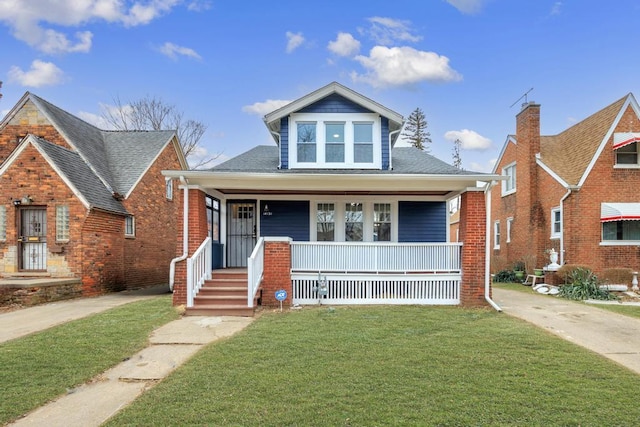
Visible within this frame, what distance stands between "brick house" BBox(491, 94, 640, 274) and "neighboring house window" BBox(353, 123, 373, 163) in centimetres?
834

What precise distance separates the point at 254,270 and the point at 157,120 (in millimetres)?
27846

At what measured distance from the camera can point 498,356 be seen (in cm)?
533

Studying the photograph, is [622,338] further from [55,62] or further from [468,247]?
[55,62]

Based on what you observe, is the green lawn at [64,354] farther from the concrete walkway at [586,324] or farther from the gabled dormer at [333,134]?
the concrete walkway at [586,324]

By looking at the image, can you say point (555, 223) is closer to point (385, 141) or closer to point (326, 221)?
point (385, 141)

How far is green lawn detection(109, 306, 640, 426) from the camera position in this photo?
3516mm

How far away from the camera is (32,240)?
1210cm

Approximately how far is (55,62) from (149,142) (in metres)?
9.90

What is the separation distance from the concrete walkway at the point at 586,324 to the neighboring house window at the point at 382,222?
3665 mm

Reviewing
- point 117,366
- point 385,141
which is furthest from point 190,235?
point 385,141

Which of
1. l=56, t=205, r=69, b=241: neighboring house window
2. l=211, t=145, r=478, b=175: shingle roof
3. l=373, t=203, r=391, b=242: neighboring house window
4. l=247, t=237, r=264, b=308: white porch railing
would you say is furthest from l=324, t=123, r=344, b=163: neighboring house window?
l=56, t=205, r=69, b=241: neighboring house window

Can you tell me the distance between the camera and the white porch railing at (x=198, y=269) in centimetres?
857

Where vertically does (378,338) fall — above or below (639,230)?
below

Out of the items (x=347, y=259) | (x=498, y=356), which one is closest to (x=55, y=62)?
(x=347, y=259)
